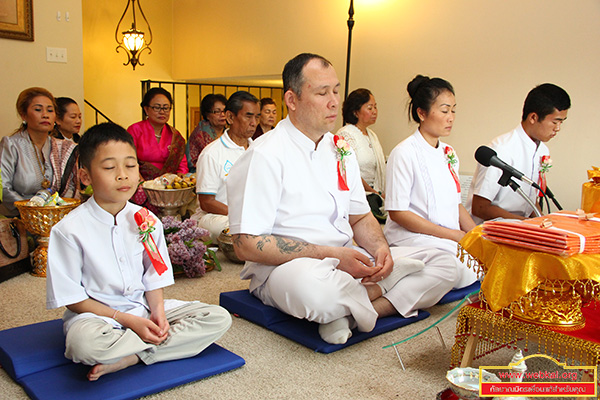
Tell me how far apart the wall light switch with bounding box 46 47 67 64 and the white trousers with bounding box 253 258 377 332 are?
3.65m

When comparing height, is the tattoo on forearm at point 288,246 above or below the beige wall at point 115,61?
below

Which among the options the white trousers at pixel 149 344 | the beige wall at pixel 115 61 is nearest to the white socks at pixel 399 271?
the white trousers at pixel 149 344

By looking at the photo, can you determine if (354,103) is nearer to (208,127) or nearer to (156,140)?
(208,127)

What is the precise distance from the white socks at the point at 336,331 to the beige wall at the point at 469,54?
9.33 ft

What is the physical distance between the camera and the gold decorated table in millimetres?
1654

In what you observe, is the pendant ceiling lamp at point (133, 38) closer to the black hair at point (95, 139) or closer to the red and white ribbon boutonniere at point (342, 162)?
the red and white ribbon boutonniere at point (342, 162)

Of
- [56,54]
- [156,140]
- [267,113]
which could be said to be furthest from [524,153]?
[56,54]

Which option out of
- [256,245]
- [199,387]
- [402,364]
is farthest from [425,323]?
[199,387]

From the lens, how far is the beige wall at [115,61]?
8320 millimetres

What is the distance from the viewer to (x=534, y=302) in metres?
1.78

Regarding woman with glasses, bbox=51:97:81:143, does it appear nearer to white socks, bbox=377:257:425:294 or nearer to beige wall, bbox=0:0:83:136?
beige wall, bbox=0:0:83:136

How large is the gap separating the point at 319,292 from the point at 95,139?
0.97 meters

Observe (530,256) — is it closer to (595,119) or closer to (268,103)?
(595,119)

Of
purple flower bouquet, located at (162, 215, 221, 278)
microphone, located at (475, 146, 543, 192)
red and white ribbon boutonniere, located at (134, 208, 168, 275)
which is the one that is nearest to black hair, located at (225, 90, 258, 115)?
purple flower bouquet, located at (162, 215, 221, 278)
